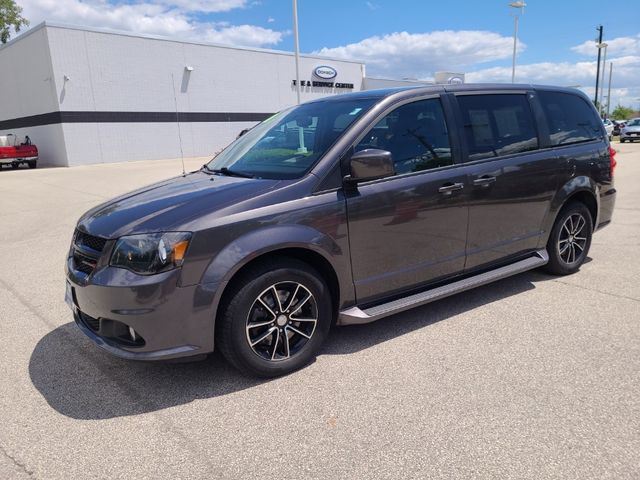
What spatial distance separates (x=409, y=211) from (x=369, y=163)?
2.01ft

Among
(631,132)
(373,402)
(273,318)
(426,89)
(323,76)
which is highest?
(323,76)

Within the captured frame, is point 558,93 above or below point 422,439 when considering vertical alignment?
above

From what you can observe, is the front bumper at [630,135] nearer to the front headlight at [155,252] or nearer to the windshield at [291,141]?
the windshield at [291,141]

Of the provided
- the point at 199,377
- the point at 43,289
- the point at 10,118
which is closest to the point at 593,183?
the point at 199,377

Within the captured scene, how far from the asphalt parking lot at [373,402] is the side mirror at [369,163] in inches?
51.3

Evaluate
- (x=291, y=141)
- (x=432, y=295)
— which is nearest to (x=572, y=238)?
(x=432, y=295)

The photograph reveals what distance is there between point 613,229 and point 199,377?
6748 mm

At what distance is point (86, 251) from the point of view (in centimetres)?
327

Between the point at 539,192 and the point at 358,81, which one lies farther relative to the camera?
the point at 358,81

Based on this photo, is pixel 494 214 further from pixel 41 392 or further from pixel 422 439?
pixel 41 392

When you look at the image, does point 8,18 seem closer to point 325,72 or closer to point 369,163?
point 325,72

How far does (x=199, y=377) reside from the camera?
345 centimetres

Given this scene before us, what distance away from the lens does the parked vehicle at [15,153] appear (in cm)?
2491

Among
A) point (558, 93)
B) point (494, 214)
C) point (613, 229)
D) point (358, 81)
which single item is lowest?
point (613, 229)
